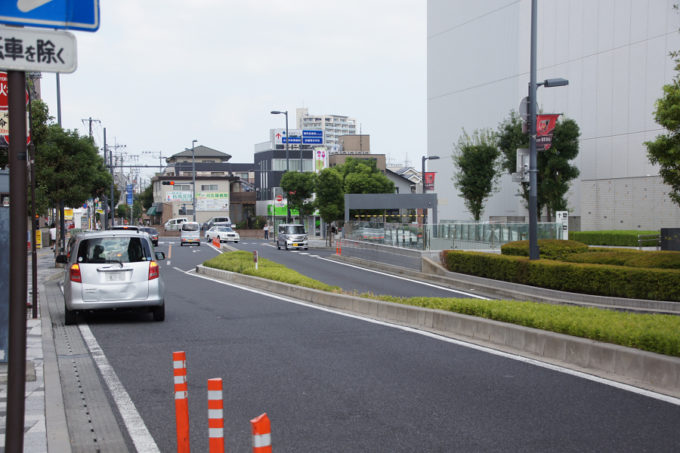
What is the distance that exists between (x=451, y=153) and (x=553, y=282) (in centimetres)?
4515

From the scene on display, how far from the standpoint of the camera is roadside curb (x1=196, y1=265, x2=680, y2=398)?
25.2 feet

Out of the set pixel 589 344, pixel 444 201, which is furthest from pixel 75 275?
pixel 444 201

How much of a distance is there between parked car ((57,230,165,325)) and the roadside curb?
4.48 meters

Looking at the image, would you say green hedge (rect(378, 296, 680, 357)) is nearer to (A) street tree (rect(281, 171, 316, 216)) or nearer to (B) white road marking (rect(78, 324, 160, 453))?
(B) white road marking (rect(78, 324, 160, 453))

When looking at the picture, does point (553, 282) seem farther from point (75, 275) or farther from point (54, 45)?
point (54, 45)

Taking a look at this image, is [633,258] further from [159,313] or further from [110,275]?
[110,275]

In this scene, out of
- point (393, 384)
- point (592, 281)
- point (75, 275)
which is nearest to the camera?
point (393, 384)

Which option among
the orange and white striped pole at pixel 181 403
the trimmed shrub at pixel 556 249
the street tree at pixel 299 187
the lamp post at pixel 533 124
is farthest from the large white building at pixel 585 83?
the orange and white striped pole at pixel 181 403

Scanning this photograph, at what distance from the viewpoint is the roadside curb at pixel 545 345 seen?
25.2 ft

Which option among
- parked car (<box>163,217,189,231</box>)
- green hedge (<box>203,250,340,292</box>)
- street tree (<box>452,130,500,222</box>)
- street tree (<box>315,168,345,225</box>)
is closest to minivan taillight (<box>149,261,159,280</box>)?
green hedge (<box>203,250,340,292</box>)

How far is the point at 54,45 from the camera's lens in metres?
3.81

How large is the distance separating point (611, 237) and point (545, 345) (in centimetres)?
3478

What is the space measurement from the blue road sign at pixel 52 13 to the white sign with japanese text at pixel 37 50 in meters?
0.10

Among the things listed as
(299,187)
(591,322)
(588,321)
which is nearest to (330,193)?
(299,187)
